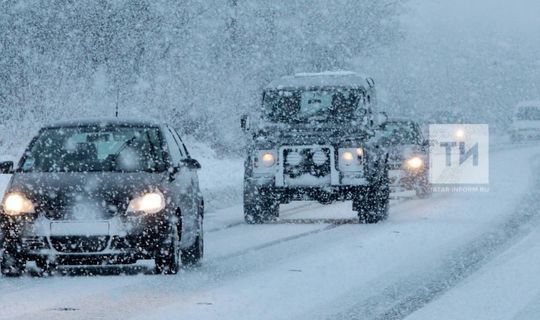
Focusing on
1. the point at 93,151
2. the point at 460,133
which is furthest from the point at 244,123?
the point at 460,133

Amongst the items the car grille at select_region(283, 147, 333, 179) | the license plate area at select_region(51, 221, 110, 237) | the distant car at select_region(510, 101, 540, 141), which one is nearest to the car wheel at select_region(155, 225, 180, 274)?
the license plate area at select_region(51, 221, 110, 237)

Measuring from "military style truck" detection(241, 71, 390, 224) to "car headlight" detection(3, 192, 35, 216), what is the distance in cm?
784

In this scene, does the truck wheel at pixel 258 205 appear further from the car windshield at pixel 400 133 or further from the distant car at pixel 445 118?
the distant car at pixel 445 118

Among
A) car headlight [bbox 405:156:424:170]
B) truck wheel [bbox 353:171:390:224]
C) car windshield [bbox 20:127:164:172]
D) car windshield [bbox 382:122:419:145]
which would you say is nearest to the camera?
car windshield [bbox 20:127:164:172]

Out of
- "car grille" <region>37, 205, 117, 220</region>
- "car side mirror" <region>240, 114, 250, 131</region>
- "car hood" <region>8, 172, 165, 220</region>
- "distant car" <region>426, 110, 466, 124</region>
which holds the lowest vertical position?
Answer: "car grille" <region>37, 205, 117, 220</region>

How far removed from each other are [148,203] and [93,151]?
4.20 feet

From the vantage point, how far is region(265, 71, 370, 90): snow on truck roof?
20750 millimetres

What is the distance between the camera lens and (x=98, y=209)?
38.5 feet

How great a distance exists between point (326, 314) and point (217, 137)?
112ft

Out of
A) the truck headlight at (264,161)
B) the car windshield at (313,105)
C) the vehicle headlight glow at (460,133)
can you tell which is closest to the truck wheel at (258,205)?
the truck headlight at (264,161)

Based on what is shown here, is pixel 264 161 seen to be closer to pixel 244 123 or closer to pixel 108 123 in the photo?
pixel 244 123

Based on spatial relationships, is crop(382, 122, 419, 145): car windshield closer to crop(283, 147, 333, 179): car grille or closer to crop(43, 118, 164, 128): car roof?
crop(283, 147, 333, 179): car grille

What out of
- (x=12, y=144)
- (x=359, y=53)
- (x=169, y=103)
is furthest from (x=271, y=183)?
(x=359, y=53)

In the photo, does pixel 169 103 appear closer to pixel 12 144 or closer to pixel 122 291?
pixel 12 144
